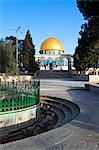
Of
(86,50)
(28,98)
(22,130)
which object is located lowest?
(22,130)

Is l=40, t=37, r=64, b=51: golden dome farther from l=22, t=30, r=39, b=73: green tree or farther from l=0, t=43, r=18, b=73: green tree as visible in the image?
l=0, t=43, r=18, b=73: green tree

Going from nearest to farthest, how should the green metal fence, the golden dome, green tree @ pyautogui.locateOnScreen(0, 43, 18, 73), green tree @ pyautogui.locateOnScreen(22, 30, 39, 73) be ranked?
the green metal fence < green tree @ pyautogui.locateOnScreen(0, 43, 18, 73) < green tree @ pyautogui.locateOnScreen(22, 30, 39, 73) < the golden dome

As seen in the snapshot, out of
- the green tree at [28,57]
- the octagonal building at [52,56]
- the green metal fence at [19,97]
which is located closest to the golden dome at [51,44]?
the octagonal building at [52,56]

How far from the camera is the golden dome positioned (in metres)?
79.9

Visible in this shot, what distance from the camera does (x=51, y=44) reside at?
79938 mm

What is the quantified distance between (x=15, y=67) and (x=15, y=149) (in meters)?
33.7

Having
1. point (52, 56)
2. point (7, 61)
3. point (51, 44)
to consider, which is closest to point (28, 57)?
point (7, 61)

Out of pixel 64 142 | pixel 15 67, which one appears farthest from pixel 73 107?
pixel 15 67

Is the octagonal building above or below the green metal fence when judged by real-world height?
above

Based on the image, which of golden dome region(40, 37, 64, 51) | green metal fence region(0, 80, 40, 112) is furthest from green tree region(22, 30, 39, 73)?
green metal fence region(0, 80, 40, 112)

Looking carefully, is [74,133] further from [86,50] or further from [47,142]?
[86,50]

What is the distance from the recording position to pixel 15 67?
39.0 m

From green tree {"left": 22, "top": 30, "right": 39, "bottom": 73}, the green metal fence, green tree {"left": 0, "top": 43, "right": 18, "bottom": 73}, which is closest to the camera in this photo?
the green metal fence

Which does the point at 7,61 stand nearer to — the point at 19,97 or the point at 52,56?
the point at 19,97
